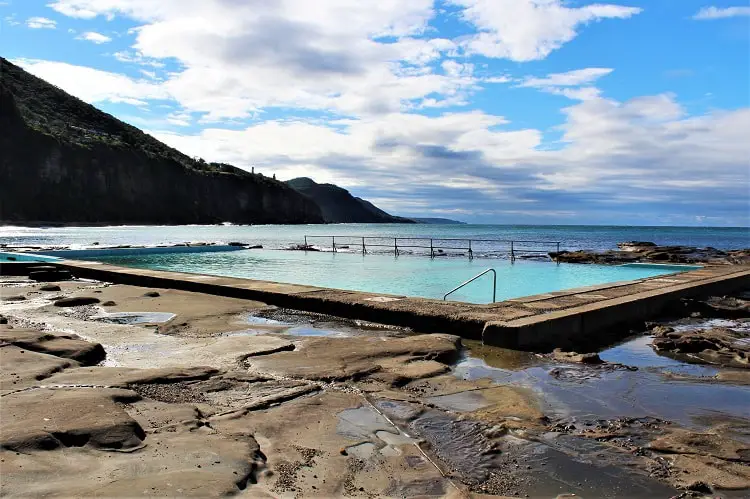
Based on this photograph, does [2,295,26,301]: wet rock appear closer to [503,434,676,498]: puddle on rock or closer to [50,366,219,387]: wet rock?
[50,366,219,387]: wet rock

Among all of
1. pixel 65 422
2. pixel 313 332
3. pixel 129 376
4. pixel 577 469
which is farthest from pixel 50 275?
pixel 577 469

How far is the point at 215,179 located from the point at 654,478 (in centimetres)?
11910

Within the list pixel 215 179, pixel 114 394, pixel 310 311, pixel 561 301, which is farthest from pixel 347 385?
pixel 215 179

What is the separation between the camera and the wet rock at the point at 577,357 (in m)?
5.82

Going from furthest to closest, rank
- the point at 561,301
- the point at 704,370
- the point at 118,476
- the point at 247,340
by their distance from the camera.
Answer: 1. the point at 561,301
2. the point at 247,340
3. the point at 704,370
4. the point at 118,476

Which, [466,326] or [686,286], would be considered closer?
[466,326]

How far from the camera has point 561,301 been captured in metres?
8.58

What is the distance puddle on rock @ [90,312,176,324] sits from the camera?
770 centimetres

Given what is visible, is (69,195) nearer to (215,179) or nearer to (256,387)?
(215,179)

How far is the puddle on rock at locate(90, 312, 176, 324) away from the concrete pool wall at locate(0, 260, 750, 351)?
5.90 ft

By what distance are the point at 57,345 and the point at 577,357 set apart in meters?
4.98

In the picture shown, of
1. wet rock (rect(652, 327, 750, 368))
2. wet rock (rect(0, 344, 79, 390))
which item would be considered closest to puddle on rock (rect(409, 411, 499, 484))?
wet rock (rect(0, 344, 79, 390))

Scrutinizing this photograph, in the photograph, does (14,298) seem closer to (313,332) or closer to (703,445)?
(313,332)

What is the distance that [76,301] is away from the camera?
9055mm
